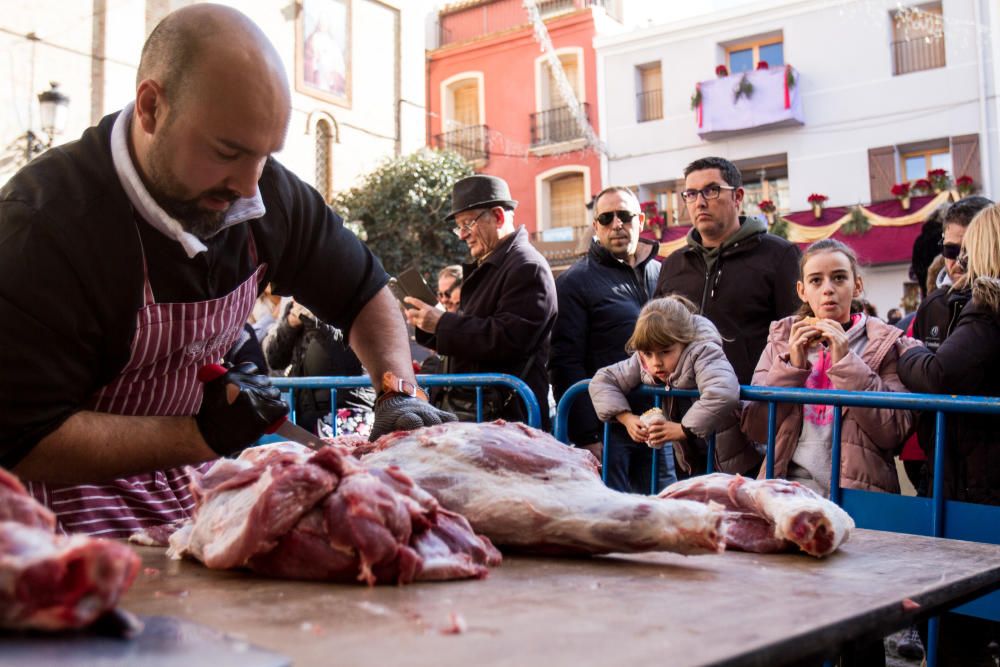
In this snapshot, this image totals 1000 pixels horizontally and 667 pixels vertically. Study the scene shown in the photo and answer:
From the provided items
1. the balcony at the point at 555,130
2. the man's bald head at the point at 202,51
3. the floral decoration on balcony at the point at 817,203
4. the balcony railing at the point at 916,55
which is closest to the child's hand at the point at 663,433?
the man's bald head at the point at 202,51

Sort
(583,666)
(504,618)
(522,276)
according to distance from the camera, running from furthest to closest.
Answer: (522,276)
(504,618)
(583,666)

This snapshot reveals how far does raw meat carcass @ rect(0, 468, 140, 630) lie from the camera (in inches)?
43.1

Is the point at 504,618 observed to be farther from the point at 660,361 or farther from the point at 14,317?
the point at 660,361

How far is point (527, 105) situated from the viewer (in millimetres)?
26953

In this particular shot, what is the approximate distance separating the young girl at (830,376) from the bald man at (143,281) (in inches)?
90.5

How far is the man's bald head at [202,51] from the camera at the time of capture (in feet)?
6.99

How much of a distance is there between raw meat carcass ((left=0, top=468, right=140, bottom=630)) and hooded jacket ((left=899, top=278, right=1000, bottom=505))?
3.07 metres

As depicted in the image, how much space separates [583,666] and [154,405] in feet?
5.50

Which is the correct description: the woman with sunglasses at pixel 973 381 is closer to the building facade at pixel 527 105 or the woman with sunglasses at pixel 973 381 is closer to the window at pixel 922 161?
the window at pixel 922 161

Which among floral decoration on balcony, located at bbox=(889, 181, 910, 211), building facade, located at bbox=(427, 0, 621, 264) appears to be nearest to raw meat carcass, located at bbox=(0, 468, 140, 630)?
floral decoration on balcony, located at bbox=(889, 181, 910, 211)

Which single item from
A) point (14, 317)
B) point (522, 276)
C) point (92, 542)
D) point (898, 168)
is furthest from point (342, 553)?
point (898, 168)

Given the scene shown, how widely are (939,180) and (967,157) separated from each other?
1.97 metres

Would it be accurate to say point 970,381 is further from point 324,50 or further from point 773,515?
point 324,50

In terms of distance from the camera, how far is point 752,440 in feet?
12.7
